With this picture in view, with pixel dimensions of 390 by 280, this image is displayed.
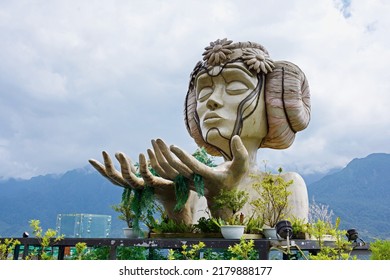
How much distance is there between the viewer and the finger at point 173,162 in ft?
16.7

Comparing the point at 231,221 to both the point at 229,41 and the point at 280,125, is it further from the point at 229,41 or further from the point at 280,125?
the point at 229,41

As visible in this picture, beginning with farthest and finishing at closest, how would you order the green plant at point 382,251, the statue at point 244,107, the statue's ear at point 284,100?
the statue's ear at point 284,100, the statue at point 244,107, the green plant at point 382,251

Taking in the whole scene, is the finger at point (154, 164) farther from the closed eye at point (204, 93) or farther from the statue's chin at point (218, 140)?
the closed eye at point (204, 93)

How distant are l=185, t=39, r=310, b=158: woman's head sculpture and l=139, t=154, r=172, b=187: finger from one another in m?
1.15

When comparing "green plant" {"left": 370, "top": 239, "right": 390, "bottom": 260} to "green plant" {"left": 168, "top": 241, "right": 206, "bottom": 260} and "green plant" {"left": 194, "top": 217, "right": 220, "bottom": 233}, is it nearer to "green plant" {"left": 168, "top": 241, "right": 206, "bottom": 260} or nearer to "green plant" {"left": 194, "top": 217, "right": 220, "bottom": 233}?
"green plant" {"left": 168, "top": 241, "right": 206, "bottom": 260}

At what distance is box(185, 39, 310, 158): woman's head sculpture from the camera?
659cm

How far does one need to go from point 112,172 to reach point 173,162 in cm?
102

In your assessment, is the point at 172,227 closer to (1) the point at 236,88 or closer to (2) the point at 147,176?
(2) the point at 147,176

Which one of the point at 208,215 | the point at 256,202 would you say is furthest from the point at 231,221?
the point at 208,215

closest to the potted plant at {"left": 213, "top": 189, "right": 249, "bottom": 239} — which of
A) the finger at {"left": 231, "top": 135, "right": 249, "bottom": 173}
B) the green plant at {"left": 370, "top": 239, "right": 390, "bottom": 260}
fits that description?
the finger at {"left": 231, "top": 135, "right": 249, "bottom": 173}

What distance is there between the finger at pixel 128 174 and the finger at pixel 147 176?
140 millimetres

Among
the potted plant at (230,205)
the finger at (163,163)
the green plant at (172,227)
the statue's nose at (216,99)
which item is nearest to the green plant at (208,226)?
the potted plant at (230,205)

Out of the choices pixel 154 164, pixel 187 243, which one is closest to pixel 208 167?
pixel 154 164
